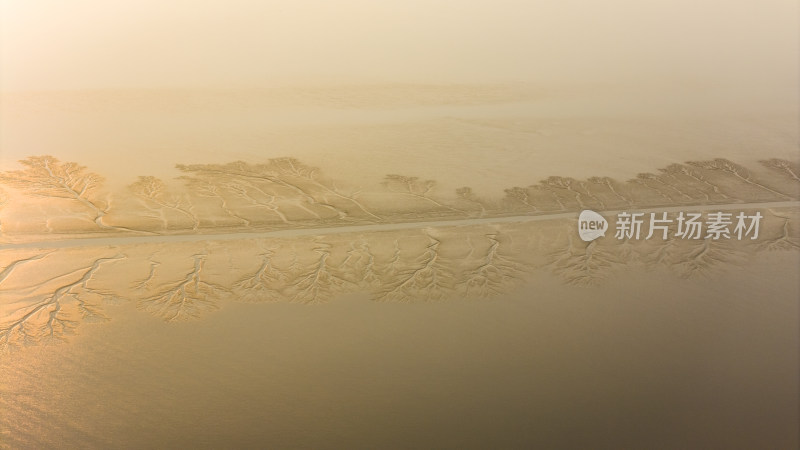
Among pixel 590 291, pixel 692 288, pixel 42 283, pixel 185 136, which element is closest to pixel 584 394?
pixel 590 291

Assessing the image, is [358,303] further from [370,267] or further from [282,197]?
[282,197]

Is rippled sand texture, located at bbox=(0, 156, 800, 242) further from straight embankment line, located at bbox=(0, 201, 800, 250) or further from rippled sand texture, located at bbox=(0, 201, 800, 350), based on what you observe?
rippled sand texture, located at bbox=(0, 201, 800, 350)

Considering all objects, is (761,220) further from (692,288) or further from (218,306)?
(218,306)

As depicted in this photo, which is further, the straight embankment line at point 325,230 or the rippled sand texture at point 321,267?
the straight embankment line at point 325,230

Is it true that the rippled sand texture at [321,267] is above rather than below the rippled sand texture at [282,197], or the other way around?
below

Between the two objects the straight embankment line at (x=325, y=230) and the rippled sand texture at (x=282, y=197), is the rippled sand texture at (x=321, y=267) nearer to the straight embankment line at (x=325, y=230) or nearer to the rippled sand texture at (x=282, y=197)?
the straight embankment line at (x=325, y=230)

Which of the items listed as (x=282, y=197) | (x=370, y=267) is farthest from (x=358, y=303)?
(x=282, y=197)
